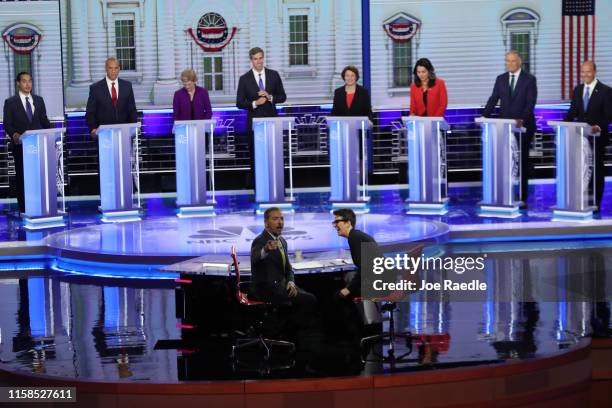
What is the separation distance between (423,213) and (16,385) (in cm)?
615

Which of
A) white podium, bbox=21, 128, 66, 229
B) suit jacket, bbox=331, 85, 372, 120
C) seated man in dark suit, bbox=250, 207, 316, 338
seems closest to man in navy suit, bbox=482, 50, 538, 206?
suit jacket, bbox=331, 85, 372, 120

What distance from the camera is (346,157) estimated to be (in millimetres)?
12125

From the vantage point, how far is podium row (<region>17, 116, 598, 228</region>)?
37.4 ft

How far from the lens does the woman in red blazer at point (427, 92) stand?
1185 centimetres

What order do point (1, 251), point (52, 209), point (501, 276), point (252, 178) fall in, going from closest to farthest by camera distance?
1. point (501, 276)
2. point (1, 251)
3. point (52, 209)
4. point (252, 178)

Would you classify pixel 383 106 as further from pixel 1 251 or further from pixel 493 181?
pixel 1 251

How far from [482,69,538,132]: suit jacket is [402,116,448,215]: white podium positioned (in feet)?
1.77

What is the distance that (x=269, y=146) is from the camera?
39.7 ft

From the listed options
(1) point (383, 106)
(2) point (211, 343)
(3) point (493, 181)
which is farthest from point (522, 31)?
(2) point (211, 343)

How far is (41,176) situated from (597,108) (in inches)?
212

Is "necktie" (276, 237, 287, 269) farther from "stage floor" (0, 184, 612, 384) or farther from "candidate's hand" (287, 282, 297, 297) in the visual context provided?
"stage floor" (0, 184, 612, 384)

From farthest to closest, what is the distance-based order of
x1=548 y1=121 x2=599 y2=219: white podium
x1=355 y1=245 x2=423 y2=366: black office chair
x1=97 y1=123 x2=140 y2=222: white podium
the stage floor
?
x1=97 y1=123 x2=140 y2=222: white podium, x1=548 y1=121 x2=599 y2=219: white podium, x1=355 y1=245 x2=423 y2=366: black office chair, the stage floor

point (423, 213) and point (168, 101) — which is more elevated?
point (168, 101)

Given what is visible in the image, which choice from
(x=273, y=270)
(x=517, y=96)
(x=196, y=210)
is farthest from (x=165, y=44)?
(x=273, y=270)
